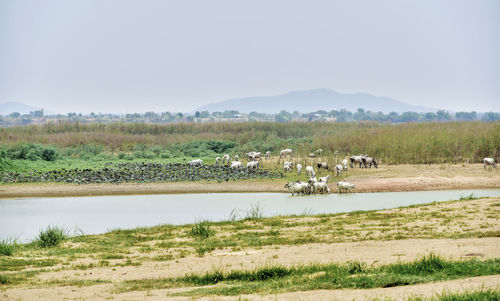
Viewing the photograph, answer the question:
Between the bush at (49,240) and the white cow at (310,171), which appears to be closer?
the bush at (49,240)

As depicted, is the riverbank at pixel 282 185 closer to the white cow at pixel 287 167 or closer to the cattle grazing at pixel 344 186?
the cattle grazing at pixel 344 186

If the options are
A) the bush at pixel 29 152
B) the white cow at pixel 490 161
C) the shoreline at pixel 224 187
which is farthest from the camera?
the bush at pixel 29 152

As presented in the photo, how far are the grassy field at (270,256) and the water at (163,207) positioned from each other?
4.59 metres

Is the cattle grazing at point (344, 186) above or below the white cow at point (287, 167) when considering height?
below

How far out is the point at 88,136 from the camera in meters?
57.8

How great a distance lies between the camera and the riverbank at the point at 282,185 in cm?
3481

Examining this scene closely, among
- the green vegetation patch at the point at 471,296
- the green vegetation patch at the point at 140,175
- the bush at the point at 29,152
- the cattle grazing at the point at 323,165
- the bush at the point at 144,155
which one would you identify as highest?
the bush at the point at 29,152

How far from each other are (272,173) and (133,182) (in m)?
7.89

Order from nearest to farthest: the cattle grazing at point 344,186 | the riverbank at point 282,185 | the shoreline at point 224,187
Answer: the cattle grazing at point 344,186 → the shoreline at point 224,187 → the riverbank at point 282,185

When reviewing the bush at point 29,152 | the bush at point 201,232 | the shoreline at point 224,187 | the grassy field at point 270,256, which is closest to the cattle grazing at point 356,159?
the shoreline at point 224,187

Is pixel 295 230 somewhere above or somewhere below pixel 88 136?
below

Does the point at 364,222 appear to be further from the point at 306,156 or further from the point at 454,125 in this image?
the point at 454,125

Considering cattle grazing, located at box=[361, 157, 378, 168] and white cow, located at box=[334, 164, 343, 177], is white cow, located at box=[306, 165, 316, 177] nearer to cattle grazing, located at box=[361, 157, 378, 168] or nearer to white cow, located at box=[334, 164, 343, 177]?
white cow, located at box=[334, 164, 343, 177]

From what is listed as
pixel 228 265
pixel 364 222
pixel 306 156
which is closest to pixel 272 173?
pixel 306 156
